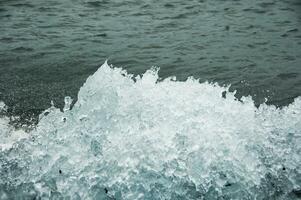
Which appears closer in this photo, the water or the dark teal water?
the water

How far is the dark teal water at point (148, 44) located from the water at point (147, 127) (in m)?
0.04

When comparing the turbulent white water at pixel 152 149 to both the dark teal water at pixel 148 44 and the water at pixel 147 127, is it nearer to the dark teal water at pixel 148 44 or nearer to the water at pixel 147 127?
the water at pixel 147 127

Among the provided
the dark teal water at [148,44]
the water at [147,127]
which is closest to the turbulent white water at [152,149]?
the water at [147,127]

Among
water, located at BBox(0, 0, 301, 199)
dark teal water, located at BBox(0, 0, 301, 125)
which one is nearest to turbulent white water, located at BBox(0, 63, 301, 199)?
water, located at BBox(0, 0, 301, 199)

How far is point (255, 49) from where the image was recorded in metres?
10.3

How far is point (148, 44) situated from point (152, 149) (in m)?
5.26

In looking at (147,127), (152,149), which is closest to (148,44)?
(147,127)

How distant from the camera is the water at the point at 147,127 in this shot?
5359mm

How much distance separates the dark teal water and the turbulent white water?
5.51 feet

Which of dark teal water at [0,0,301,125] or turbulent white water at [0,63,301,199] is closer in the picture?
turbulent white water at [0,63,301,199]

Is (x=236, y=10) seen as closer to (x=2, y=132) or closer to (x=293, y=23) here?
(x=293, y=23)

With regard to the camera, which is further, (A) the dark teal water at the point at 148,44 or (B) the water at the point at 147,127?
(A) the dark teal water at the point at 148,44

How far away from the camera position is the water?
536 cm

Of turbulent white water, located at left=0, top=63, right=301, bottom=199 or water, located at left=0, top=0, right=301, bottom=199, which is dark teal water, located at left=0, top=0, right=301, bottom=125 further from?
turbulent white water, located at left=0, top=63, right=301, bottom=199
